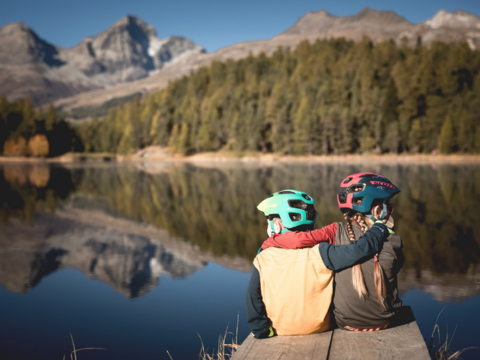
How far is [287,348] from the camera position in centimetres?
323

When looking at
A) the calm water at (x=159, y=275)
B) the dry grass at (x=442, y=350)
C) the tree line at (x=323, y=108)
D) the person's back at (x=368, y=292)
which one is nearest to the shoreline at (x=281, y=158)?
the tree line at (x=323, y=108)

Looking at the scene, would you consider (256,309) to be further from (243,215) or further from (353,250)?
(243,215)

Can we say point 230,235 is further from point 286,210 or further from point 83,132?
point 83,132

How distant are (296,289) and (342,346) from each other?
2.34ft

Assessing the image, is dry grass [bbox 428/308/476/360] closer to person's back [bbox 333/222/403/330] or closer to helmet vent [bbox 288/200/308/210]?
person's back [bbox 333/222/403/330]

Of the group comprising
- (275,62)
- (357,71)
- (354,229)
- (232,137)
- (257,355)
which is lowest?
(257,355)

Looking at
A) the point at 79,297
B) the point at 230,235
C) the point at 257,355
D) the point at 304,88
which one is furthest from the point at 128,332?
the point at 304,88

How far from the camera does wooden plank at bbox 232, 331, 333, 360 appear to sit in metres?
3.10

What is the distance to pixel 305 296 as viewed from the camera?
3238 mm

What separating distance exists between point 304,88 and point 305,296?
115 metres

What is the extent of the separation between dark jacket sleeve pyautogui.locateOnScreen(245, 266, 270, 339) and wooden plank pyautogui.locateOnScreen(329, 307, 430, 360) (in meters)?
0.67

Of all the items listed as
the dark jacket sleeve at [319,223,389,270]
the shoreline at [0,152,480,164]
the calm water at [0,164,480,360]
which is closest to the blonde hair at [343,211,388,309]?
the dark jacket sleeve at [319,223,389,270]

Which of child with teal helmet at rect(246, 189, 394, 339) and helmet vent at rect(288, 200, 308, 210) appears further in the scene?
helmet vent at rect(288, 200, 308, 210)

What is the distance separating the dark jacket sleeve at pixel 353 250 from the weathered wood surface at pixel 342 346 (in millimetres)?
795
